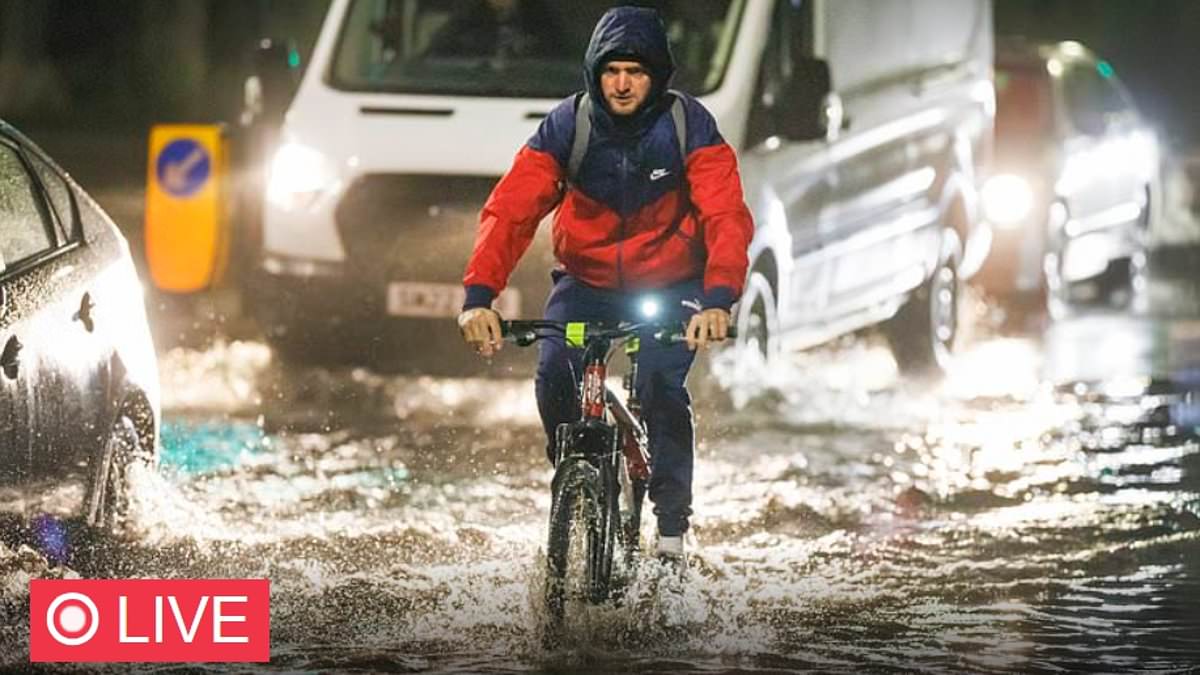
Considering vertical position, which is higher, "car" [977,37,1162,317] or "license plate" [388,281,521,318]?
"car" [977,37,1162,317]

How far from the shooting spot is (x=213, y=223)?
18938mm

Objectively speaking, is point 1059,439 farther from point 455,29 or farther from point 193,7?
point 193,7

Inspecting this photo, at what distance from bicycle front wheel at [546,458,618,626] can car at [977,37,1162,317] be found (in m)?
10.5

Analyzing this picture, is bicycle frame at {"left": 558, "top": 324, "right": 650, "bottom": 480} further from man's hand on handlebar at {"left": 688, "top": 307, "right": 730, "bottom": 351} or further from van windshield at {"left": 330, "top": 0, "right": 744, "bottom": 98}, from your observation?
van windshield at {"left": 330, "top": 0, "right": 744, "bottom": 98}

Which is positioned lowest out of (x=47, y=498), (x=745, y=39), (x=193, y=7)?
(x=47, y=498)

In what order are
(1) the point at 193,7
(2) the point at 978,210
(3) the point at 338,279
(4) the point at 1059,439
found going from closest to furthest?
(4) the point at 1059,439, (3) the point at 338,279, (2) the point at 978,210, (1) the point at 193,7

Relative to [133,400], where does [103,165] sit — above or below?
above

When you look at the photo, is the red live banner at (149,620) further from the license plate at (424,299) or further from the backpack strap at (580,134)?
the license plate at (424,299)

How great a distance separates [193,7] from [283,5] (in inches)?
260

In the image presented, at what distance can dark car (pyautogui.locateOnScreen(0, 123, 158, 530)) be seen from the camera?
28.0 ft

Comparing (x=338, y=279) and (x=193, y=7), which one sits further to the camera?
(x=193, y=7)

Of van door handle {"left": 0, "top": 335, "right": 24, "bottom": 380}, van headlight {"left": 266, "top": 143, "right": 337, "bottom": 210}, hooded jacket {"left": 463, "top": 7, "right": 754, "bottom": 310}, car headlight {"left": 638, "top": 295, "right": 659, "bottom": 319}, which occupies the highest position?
van headlight {"left": 266, "top": 143, "right": 337, "bottom": 210}

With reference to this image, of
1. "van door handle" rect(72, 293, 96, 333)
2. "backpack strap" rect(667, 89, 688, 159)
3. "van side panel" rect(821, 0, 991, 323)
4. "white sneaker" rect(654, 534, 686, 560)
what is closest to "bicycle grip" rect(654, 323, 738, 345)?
"backpack strap" rect(667, 89, 688, 159)

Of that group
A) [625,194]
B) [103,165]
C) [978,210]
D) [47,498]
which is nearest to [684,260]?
[625,194]
